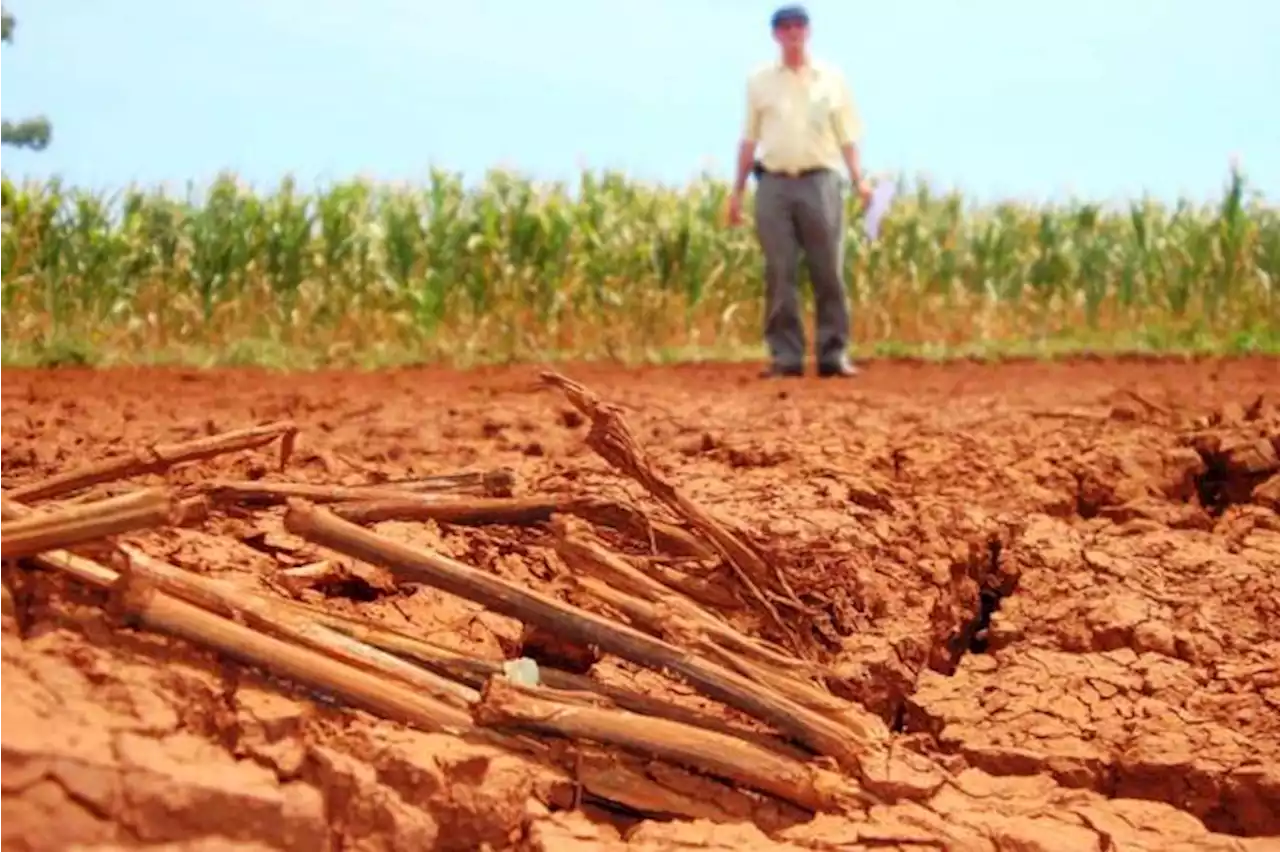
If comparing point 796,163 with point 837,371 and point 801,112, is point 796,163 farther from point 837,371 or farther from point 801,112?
point 837,371

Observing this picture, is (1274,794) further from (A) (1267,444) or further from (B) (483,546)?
(A) (1267,444)

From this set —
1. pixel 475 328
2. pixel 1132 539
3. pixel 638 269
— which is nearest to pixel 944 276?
pixel 638 269

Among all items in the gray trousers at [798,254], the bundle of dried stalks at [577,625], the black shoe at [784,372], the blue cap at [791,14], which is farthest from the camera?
the black shoe at [784,372]

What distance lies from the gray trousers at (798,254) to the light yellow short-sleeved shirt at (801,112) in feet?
0.37

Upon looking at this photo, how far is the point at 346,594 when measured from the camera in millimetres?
2766

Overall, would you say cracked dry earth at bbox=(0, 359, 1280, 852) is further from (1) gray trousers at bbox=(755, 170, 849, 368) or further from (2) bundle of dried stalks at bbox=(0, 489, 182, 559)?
(1) gray trousers at bbox=(755, 170, 849, 368)

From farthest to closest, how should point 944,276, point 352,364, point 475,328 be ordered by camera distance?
point 944,276 → point 475,328 → point 352,364

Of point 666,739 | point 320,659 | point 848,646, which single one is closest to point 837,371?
point 848,646

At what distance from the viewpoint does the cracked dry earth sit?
2188mm

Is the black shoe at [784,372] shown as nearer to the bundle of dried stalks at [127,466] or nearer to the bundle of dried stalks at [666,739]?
the bundle of dried stalks at [127,466]

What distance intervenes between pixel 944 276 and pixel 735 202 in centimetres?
443

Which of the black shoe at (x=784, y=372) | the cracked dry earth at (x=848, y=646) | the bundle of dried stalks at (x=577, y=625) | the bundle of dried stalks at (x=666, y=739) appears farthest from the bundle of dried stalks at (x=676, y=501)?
the black shoe at (x=784, y=372)

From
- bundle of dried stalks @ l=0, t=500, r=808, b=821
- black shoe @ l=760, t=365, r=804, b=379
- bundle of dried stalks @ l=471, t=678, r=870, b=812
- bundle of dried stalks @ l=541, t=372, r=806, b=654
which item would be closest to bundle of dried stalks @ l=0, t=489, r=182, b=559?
bundle of dried stalks @ l=0, t=500, r=808, b=821

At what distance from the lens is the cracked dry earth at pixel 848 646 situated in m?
2.19
